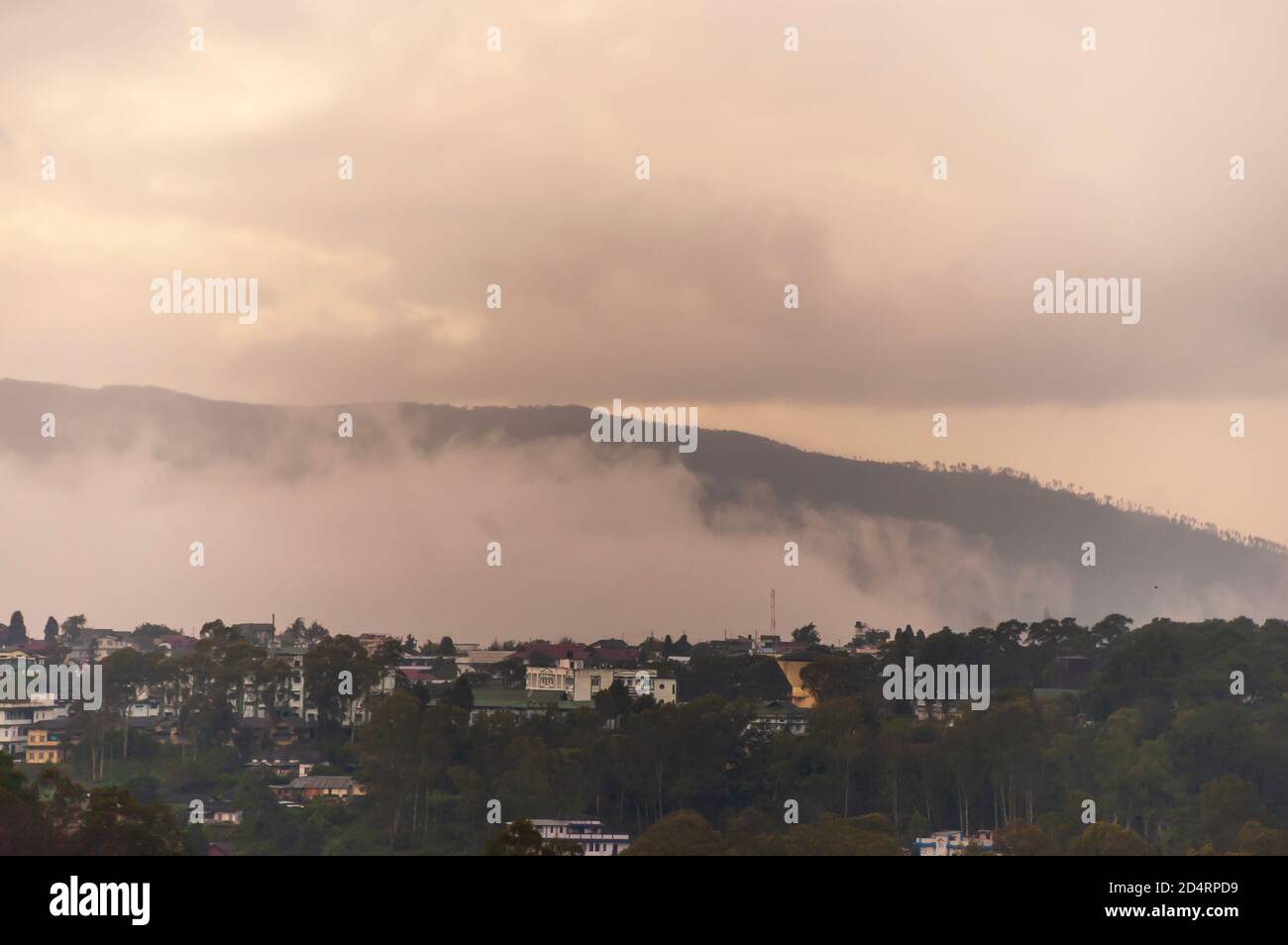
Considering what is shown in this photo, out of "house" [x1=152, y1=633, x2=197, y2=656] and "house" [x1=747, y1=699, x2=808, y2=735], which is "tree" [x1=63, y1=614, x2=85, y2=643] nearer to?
"house" [x1=152, y1=633, x2=197, y2=656]

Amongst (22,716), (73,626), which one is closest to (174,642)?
(73,626)

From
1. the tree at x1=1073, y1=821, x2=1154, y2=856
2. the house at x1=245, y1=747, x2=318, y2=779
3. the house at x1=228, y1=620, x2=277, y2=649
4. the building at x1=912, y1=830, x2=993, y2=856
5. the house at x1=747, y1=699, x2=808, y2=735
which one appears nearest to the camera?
the tree at x1=1073, y1=821, x2=1154, y2=856

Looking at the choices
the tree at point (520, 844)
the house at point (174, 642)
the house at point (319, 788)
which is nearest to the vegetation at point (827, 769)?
the house at point (319, 788)

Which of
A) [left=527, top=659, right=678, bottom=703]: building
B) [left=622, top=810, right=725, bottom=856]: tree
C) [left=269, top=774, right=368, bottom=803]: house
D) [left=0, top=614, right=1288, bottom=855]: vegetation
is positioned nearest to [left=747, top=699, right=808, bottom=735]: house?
[left=0, top=614, right=1288, bottom=855]: vegetation

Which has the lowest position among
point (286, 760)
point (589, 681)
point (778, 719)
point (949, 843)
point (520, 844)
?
point (949, 843)

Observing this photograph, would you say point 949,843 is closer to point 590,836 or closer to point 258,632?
point 590,836

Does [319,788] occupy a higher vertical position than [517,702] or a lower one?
lower
